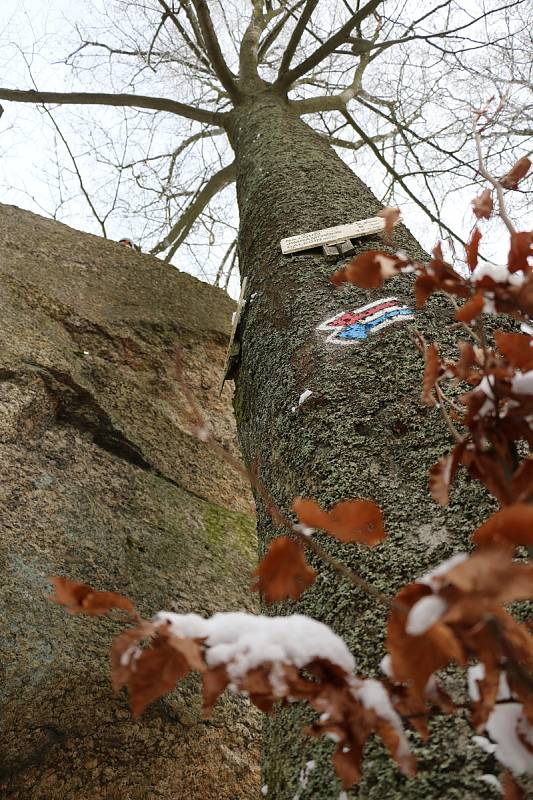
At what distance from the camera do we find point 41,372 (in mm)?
1924

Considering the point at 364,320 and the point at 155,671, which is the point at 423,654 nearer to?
the point at 155,671

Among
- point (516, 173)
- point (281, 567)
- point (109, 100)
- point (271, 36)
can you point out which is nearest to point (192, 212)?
point (109, 100)

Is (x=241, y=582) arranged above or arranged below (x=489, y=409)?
below

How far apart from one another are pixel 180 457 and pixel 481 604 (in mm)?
1908

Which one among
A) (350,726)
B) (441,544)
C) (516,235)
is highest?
(516,235)

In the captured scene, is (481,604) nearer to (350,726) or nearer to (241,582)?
(350,726)

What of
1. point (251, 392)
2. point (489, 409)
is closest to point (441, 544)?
point (489, 409)

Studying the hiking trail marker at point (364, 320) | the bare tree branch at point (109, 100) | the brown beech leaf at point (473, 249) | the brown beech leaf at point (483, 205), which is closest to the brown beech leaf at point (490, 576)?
the brown beech leaf at point (473, 249)

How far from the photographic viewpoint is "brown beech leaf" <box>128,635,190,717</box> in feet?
1.34

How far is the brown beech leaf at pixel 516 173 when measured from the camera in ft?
2.33

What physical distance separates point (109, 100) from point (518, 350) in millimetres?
3561

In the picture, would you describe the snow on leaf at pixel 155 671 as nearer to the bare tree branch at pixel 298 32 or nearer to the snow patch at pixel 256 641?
the snow patch at pixel 256 641

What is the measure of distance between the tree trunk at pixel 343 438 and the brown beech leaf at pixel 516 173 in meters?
0.32

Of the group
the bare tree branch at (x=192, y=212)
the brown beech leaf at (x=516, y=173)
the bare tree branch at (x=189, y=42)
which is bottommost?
the brown beech leaf at (x=516, y=173)
